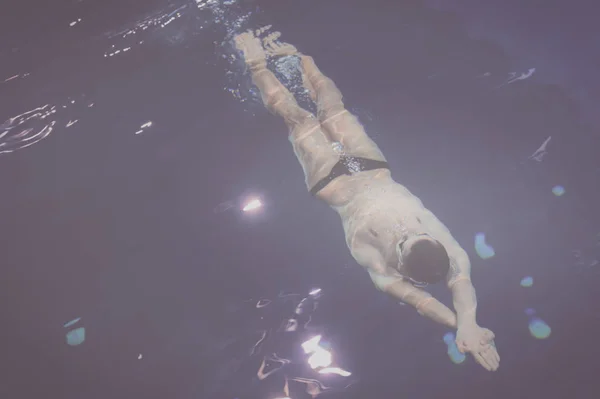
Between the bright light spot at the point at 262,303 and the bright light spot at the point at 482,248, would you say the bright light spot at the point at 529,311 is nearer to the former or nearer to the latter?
the bright light spot at the point at 482,248

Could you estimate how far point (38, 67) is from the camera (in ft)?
14.9

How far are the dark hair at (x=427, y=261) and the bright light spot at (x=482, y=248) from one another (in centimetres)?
170

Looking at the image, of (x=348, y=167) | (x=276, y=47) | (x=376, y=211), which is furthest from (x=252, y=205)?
(x=276, y=47)

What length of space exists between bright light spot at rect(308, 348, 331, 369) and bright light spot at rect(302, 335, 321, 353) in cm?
4

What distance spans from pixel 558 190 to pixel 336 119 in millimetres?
2948

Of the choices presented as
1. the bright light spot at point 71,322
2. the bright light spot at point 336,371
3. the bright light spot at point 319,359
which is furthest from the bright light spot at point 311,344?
the bright light spot at point 71,322

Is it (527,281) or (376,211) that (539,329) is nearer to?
(527,281)

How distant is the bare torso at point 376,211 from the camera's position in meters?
3.03

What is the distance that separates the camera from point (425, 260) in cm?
245

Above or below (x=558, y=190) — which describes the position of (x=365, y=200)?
above

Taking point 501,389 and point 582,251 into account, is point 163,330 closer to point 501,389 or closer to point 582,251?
point 501,389

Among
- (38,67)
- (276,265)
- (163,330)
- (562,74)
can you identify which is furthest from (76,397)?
(562,74)

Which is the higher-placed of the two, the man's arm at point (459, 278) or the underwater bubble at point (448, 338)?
the man's arm at point (459, 278)

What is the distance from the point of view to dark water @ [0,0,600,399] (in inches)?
137
